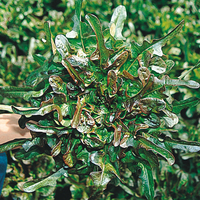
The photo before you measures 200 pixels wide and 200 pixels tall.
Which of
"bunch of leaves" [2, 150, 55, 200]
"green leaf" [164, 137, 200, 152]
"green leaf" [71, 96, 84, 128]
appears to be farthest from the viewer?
"bunch of leaves" [2, 150, 55, 200]

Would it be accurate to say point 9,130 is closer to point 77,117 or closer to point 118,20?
→ point 77,117

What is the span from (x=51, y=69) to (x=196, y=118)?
84cm

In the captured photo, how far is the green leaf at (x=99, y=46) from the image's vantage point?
575mm

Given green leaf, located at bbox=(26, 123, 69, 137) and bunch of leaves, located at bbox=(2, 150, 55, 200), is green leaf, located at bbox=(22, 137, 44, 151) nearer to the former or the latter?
green leaf, located at bbox=(26, 123, 69, 137)

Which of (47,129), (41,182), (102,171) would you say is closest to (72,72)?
(47,129)

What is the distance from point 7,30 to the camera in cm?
120

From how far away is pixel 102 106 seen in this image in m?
0.63

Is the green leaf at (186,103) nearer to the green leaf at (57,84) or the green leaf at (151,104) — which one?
the green leaf at (151,104)

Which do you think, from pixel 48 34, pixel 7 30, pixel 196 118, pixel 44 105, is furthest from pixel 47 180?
pixel 7 30

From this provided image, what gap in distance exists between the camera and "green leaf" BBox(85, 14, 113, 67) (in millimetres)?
575

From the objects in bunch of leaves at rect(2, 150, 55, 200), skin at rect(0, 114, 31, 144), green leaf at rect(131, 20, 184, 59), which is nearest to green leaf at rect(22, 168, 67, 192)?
skin at rect(0, 114, 31, 144)

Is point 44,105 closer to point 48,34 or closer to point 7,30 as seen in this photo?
point 48,34

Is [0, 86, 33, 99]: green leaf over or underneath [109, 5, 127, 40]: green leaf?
underneath

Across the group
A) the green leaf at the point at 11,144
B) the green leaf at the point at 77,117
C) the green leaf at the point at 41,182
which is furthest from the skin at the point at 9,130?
the green leaf at the point at 77,117
